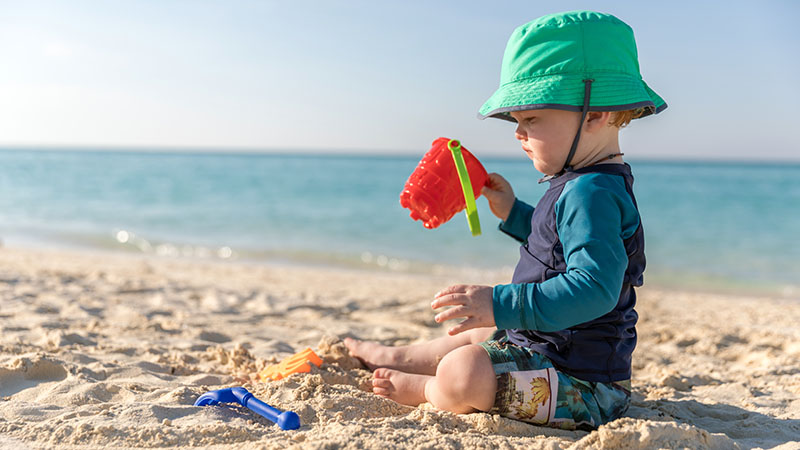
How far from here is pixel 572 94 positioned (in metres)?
1.79

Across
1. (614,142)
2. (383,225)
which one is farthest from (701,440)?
(383,225)

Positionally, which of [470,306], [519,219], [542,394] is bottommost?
[542,394]

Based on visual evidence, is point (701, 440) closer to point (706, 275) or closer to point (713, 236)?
point (706, 275)

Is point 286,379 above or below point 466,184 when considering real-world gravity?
below

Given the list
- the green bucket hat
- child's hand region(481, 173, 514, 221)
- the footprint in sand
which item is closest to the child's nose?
the green bucket hat

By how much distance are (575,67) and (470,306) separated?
2.59ft

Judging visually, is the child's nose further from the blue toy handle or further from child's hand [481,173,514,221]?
the blue toy handle

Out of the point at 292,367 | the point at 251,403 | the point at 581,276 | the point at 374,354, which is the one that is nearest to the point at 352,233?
the point at 374,354

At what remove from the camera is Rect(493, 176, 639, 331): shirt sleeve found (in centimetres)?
165

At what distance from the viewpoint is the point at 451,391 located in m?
1.93

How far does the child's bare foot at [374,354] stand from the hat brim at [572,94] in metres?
1.17

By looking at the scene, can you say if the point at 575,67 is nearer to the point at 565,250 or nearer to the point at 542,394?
the point at 565,250

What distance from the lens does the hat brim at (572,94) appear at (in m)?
1.79

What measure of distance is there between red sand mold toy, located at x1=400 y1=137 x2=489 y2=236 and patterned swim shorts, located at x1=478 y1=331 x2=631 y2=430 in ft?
1.52
